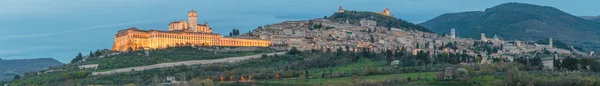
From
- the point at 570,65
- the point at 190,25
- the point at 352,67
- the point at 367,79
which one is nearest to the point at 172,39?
the point at 190,25

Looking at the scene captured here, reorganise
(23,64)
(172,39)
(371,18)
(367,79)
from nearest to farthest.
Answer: (367,79) → (172,39) → (371,18) → (23,64)

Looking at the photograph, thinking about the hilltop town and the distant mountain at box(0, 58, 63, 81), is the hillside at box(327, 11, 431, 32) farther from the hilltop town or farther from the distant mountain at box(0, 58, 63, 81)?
the distant mountain at box(0, 58, 63, 81)

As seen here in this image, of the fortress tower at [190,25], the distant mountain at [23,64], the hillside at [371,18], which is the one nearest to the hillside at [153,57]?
the fortress tower at [190,25]

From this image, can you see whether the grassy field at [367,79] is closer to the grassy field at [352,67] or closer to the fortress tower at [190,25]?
the grassy field at [352,67]

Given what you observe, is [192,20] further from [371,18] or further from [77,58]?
[371,18]

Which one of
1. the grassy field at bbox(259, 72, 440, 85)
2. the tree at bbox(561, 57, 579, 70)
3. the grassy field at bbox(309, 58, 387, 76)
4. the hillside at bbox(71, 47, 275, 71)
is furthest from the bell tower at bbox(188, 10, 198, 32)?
the tree at bbox(561, 57, 579, 70)

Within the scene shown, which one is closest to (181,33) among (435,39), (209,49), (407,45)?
(209,49)

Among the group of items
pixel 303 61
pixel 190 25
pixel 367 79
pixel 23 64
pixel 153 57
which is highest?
pixel 190 25

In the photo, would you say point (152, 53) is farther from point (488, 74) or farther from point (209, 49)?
point (488, 74)
